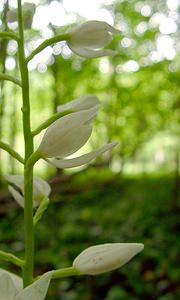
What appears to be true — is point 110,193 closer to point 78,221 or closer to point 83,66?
point 78,221

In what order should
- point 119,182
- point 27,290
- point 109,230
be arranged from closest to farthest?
point 27,290 < point 109,230 < point 119,182

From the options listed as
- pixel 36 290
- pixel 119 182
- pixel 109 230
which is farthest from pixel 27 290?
pixel 119 182

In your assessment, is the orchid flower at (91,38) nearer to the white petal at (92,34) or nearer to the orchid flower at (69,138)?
the white petal at (92,34)

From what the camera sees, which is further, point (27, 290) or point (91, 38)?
point (91, 38)

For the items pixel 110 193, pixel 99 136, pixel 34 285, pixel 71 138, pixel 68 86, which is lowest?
pixel 110 193

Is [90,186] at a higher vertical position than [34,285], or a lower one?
lower

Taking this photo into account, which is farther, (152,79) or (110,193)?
(110,193)

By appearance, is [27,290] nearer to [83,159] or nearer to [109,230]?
[83,159]

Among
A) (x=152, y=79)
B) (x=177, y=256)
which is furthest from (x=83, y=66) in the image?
(x=177, y=256)
